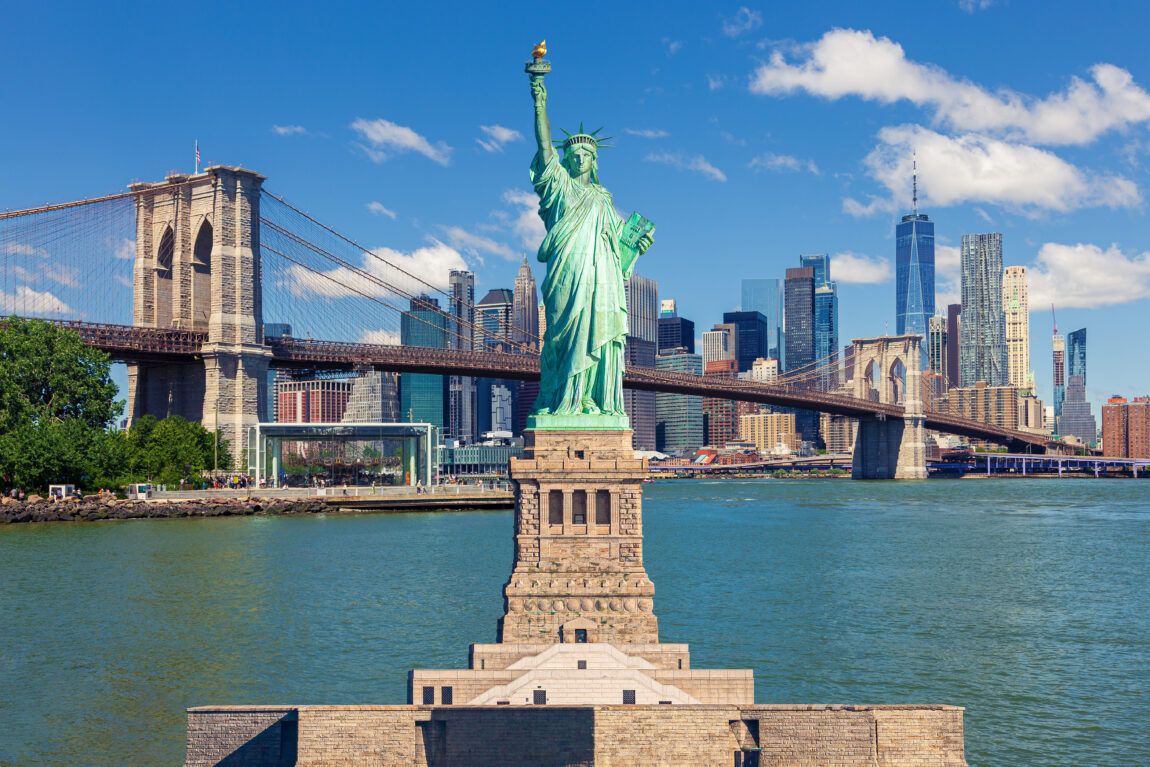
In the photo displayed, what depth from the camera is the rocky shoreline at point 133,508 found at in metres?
58.9

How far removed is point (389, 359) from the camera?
263 feet

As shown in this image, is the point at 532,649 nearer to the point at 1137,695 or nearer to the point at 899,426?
the point at 1137,695

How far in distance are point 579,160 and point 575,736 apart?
11.5 m

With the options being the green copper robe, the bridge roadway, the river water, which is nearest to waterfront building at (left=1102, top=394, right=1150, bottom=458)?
the bridge roadway

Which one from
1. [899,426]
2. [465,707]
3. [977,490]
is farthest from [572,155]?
[899,426]

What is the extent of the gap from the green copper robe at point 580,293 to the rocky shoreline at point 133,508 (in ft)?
156

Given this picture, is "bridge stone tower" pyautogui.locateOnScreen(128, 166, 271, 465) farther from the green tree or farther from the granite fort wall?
the granite fort wall

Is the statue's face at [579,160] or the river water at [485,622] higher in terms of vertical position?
the statue's face at [579,160]

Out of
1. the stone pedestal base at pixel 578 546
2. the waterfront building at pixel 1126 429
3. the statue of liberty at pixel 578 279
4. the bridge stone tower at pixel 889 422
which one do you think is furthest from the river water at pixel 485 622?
the waterfront building at pixel 1126 429

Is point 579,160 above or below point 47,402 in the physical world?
above

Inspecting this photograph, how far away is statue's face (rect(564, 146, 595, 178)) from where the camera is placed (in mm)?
21234

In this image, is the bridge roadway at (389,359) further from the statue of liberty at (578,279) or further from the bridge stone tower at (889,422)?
the statue of liberty at (578,279)

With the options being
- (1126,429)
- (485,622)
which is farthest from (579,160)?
(1126,429)

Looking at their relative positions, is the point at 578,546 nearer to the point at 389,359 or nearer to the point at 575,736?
the point at 575,736
